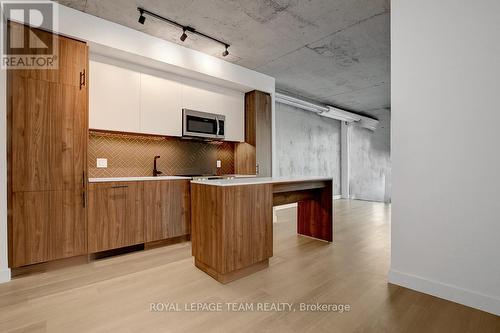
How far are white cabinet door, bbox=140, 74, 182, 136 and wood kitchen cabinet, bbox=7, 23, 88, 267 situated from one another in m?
0.79

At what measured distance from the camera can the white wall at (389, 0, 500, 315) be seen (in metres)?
1.82

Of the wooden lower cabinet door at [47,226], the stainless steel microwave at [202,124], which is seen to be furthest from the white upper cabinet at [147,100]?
the wooden lower cabinet door at [47,226]

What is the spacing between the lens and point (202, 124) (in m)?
3.94

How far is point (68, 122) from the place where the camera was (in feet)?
8.71

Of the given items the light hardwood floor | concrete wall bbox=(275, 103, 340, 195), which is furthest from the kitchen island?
concrete wall bbox=(275, 103, 340, 195)

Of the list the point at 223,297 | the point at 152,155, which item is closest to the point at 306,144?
the point at 152,155

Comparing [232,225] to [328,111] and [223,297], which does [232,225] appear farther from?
[328,111]

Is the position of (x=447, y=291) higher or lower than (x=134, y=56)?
lower

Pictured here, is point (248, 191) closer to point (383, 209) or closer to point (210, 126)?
point (210, 126)

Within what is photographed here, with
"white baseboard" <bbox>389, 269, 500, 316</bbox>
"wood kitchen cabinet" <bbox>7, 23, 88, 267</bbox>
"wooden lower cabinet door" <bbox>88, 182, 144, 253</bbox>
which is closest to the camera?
"white baseboard" <bbox>389, 269, 500, 316</bbox>

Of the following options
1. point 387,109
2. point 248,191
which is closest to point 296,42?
point 248,191

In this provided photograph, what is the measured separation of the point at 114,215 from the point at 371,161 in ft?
24.8

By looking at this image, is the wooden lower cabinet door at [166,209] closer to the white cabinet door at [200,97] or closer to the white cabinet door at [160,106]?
the white cabinet door at [160,106]

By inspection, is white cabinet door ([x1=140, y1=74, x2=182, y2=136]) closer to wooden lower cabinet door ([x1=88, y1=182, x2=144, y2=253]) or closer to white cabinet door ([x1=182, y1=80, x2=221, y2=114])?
white cabinet door ([x1=182, y1=80, x2=221, y2=114])
